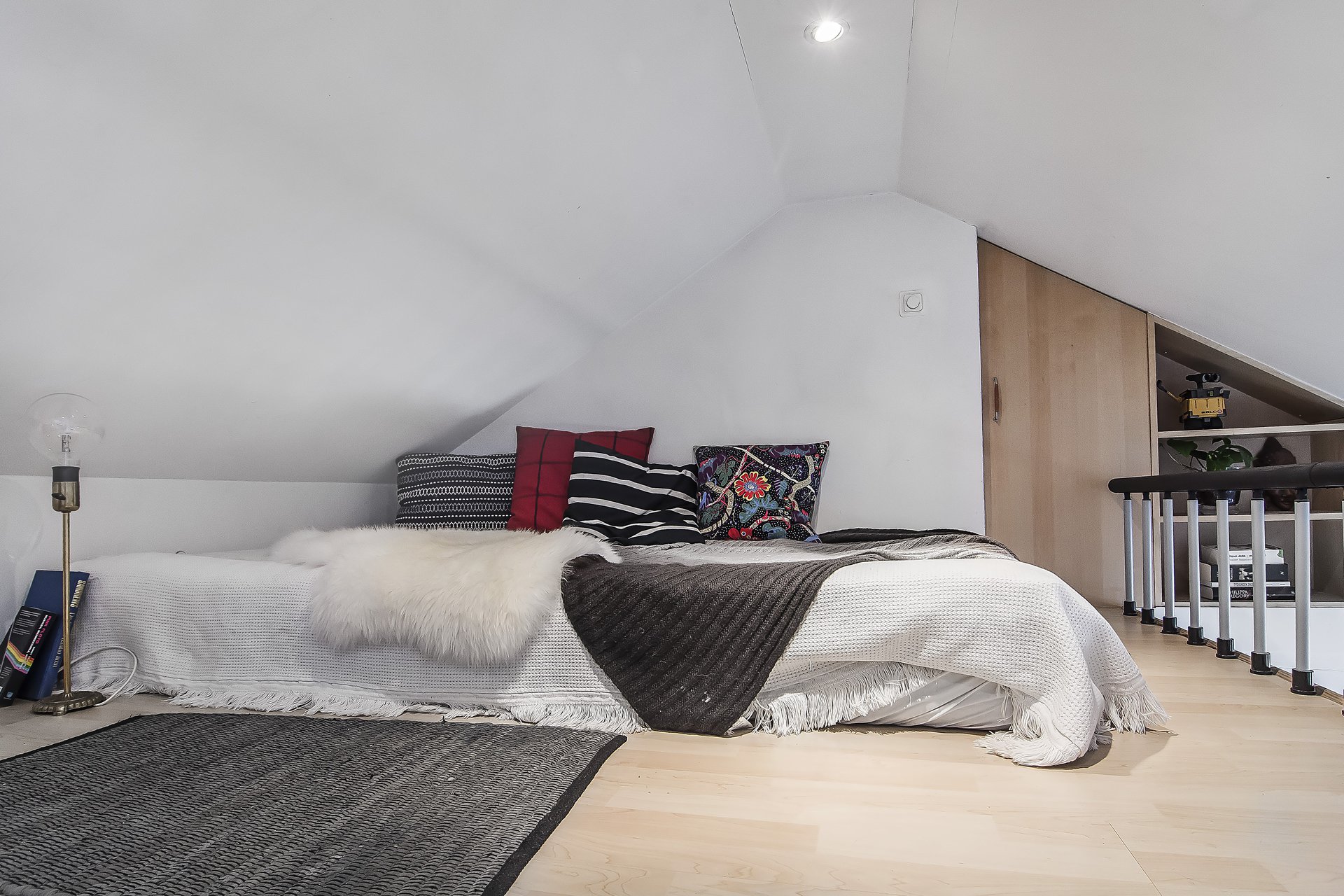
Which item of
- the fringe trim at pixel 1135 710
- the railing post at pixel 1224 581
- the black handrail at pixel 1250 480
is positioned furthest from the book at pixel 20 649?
the railing post at pixel 1224 581

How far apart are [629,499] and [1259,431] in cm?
238

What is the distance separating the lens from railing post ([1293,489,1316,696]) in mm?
1896

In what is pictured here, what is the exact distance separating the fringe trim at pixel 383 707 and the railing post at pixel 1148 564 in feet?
7.11

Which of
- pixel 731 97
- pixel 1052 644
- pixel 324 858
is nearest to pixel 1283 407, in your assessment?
pixel 1052 644

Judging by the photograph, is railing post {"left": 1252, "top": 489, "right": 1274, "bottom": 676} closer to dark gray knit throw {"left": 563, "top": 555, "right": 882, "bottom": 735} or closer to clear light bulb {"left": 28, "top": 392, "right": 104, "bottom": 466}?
dark gray knit throw {"left": 563, "top": 555, "right": 882, "bottom": 735}

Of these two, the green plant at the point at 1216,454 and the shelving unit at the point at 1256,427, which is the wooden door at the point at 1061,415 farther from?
the green plant at the point at 1216,454

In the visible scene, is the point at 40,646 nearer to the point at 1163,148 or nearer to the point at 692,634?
the point at 692,634

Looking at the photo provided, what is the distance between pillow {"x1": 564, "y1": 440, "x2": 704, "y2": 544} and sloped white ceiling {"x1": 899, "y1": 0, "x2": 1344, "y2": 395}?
1554 millimetres

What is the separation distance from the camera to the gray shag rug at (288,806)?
1.01 metres

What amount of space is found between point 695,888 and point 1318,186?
2021 millimetres

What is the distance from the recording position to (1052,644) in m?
1.50

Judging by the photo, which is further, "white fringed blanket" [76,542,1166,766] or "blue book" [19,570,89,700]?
"blue book" [19,570,89,700]

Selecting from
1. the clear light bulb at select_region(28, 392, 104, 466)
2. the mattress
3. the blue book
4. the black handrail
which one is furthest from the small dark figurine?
the blue book

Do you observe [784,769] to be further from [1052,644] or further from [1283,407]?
[1283,407]
